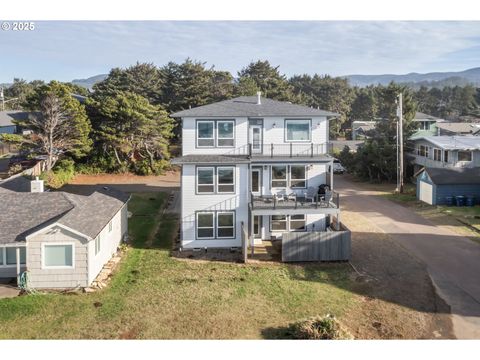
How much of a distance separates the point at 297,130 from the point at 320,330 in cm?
1339

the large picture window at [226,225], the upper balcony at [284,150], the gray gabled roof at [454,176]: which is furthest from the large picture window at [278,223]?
the gray gabled roof at [454,176]

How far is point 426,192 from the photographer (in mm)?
36031

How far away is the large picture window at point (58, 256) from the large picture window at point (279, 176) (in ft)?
37.1

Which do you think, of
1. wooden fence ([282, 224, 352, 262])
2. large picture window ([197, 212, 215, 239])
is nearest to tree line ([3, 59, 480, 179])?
large picture window ([197, 212, 215, 239])

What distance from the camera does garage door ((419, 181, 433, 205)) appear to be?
3528 centimetres

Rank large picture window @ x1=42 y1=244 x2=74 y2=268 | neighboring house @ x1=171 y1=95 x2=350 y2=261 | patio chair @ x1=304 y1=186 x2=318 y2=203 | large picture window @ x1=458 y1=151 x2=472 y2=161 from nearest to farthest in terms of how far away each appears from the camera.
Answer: large picture window @ x1=42 y1=244 x2=74 y2=268 → neighboring house @ x1=171 y1=95 x2=350 y2=261 → patio chair @ x1=304 y1=186 x2=318 y2=203 → large picture window @ x1=458 y1=151 x2=472 y2=161

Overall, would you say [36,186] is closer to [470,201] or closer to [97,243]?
[97,243]

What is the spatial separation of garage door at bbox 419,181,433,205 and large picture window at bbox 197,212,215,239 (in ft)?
66.6

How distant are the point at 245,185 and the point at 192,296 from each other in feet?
25.2

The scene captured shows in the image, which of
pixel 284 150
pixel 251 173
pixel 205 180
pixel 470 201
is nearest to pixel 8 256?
pixel 205 180

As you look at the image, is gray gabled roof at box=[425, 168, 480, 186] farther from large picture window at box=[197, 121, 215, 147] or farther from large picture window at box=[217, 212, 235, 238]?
large picture window at box=[197, 121, 215, 147]

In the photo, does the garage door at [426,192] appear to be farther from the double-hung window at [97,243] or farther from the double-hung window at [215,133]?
the double-hung window at [97,243]

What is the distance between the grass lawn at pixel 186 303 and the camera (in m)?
14.4

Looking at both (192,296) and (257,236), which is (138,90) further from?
(192,296)
